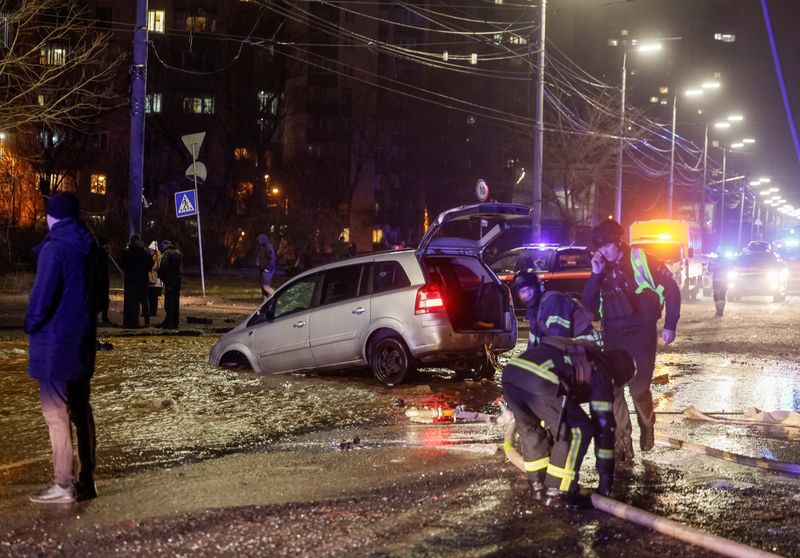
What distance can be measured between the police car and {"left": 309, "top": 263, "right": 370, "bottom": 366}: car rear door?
774 centimetres

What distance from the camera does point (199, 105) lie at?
56.4m

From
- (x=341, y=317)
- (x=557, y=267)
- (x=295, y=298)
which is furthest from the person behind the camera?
(x=557, y=267)

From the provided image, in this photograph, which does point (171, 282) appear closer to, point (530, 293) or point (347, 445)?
point (347, 445)

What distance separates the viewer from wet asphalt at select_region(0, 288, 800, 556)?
5.68 meters

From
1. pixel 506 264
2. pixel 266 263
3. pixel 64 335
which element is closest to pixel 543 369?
pixel 64 335

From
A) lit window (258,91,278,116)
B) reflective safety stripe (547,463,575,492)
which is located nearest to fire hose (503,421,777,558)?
reflective safety stripe (547,463,575,492)

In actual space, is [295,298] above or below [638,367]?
above

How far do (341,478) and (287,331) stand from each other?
5899 mm

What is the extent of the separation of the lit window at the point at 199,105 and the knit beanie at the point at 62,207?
47.7m

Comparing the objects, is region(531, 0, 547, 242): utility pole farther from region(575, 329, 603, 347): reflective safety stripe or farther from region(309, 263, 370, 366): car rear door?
region(575, 329, 603, 347): reflective safety stripe

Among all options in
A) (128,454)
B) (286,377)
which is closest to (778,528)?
(128,454)

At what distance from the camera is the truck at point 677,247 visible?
29.8 meters

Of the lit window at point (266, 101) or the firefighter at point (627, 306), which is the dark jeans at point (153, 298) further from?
the lit window at point (266, 101)

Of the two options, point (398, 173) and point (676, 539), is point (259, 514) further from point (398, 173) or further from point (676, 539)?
point (398, 173)
